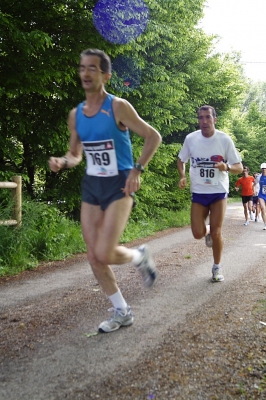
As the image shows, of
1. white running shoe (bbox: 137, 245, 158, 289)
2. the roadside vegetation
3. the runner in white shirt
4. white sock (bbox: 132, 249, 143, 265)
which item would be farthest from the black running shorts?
the roadside vegetation

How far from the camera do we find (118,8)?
7695mm

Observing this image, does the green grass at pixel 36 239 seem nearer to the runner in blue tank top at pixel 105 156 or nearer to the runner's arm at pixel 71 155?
the runner's arm at pixel 71 155

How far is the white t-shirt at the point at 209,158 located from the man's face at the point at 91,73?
8.04 ft

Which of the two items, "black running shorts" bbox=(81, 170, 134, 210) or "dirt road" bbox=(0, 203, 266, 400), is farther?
"black running shorts" bbox=(81, 170, 134, 210)

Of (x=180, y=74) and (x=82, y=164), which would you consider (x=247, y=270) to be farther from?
(x=180, y=74)

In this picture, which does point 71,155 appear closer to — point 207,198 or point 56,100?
point 207,198

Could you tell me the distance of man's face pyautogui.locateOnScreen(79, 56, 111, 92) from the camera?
3.24 meters

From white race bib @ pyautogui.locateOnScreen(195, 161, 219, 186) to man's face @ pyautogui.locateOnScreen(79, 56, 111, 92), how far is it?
8.23 ft

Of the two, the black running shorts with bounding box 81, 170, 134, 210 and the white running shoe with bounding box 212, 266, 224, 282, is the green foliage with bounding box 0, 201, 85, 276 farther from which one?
the black running shorts with bounding box 81, 170, 134, 210

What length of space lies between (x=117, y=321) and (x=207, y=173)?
257 centimetres

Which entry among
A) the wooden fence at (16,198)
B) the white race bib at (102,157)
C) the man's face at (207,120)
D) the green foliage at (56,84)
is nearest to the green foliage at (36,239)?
the wooden fence at (16,198)

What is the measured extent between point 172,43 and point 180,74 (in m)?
1.22

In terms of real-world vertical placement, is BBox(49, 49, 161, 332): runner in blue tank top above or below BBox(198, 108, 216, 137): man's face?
below

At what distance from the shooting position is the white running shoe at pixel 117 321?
144 inches
